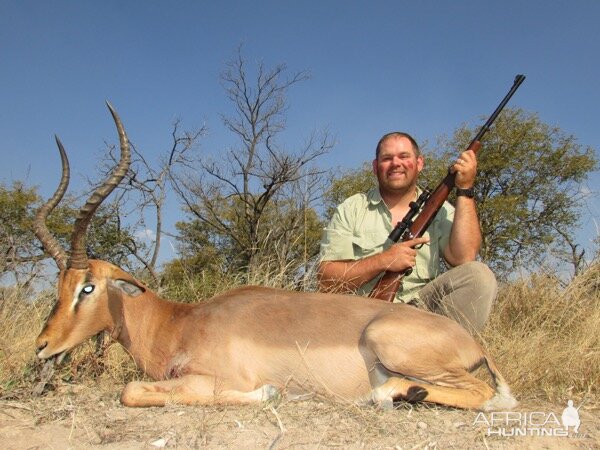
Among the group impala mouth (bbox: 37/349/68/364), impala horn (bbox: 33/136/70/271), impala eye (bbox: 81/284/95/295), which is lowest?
impala mouth (bbox: 37/349/68/364)

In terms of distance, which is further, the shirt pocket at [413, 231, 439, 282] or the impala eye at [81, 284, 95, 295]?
the shirt pocket at [413, 231, 439, 282]

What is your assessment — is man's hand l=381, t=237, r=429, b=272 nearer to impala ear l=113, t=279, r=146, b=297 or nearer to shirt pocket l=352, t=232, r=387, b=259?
shirt pocket l=352, t=232, r=387, b=259

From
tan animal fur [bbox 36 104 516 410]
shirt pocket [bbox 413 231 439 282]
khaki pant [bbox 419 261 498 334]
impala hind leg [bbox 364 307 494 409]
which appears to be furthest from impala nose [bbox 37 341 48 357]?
shirt pocket [bbox 413 231 439 282]

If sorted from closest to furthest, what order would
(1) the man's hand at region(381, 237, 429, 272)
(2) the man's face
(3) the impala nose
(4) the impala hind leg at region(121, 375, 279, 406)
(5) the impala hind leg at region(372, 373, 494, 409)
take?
(5) the impala hind leg at region(372, 373, 494, 409)
(4) the impala hind leg at region(121, 375, 279, 406)
(3) the impala nose
(1) the man's hand at region(381, 237, 429, 272)
(2) the man's face

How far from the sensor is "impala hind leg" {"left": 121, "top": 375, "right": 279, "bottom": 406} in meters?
3.28

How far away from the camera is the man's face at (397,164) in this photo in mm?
5465

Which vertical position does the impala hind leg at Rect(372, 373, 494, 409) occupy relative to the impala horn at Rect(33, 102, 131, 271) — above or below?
below

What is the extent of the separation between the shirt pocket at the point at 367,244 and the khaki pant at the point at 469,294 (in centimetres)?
72

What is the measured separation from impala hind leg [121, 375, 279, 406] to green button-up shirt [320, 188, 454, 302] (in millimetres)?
2055

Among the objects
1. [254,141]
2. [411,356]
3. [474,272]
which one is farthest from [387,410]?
[254,141]

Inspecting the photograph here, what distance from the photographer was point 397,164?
5465 millimetres

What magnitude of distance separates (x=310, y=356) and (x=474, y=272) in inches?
77.4

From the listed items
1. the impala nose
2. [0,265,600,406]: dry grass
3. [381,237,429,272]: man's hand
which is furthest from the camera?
[381,237,429,272]: man's hand

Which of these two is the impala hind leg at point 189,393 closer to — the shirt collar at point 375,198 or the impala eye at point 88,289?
the impala eye at point 88,289
